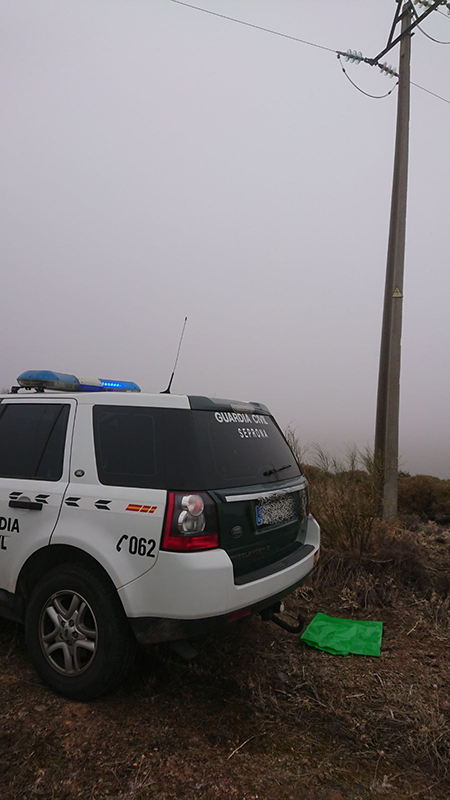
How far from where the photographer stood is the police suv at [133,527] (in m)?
2.88

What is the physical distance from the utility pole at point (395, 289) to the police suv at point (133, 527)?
4.91 metres

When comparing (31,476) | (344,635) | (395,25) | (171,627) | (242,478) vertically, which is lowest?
(344,635)

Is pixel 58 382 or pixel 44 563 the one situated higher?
pixel 58 382

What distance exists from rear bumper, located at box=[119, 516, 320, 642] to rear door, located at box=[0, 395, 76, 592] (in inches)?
30.8

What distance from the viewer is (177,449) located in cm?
308

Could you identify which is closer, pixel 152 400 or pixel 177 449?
pixel 177 449

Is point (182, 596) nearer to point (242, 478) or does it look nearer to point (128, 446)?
point (242, 478)

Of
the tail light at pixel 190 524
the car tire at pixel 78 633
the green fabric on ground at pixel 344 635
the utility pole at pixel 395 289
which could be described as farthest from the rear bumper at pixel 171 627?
the utility pole at pixel 395 289

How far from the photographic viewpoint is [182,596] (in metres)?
2.82

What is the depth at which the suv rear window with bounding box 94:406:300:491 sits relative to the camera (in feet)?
9.96

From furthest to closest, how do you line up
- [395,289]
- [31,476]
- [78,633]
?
1. [395,289]
2. [31,476]
3. [78,633]

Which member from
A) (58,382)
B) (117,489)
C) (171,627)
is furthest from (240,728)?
(58,382)

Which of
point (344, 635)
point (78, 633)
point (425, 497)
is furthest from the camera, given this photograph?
point (425, 497)

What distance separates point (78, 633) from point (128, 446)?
1137mm
